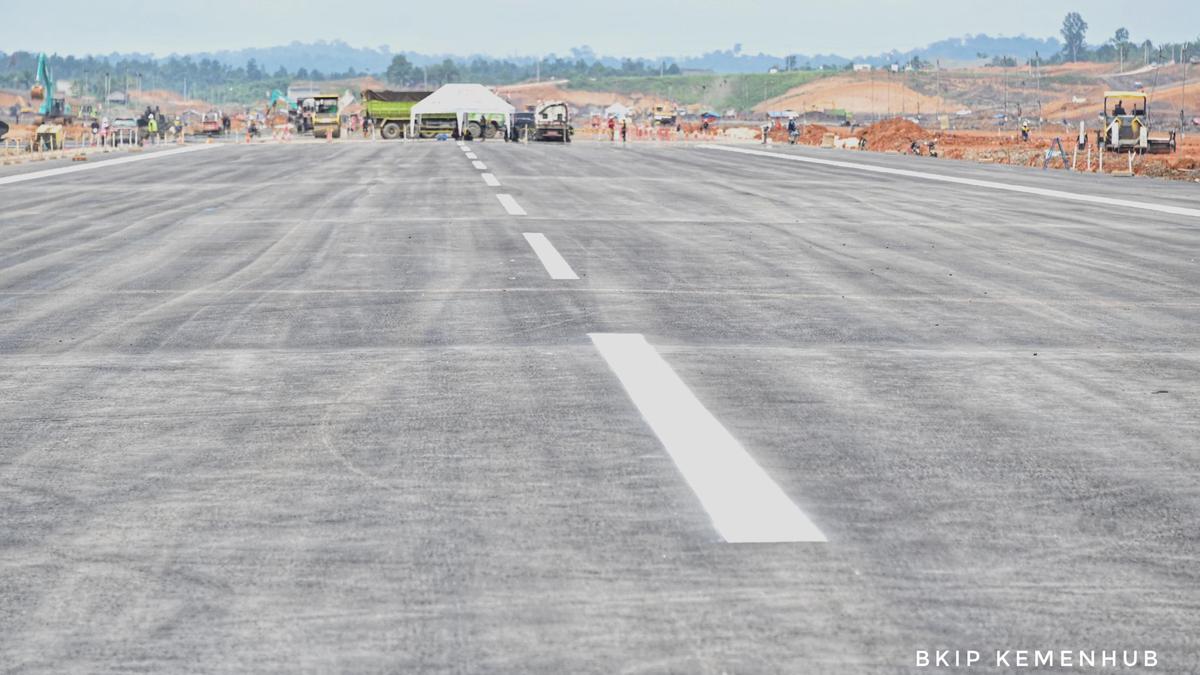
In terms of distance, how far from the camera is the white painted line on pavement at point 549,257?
1086 centimetres

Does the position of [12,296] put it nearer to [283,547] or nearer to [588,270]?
[588,270]

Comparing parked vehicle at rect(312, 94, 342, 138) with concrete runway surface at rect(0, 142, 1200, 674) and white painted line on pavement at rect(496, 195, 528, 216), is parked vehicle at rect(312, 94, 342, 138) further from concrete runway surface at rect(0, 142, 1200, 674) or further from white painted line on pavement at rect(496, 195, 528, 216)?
concrete runway surface at rect(0, 142, 1200, 674)

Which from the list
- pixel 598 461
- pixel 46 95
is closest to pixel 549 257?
pixel 598 461

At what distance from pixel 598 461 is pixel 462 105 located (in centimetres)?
6389

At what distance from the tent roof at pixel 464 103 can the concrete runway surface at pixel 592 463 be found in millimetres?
56036

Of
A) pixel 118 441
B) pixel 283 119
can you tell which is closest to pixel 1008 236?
pixel 118 441

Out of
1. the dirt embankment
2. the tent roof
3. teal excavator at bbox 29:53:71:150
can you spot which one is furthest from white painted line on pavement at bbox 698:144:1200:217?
teal excavator at bbox 29:53:71:150

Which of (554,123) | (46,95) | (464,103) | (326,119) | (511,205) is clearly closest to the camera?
(511,205)

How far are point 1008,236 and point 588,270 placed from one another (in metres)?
5.48

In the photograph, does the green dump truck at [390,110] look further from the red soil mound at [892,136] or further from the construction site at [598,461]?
the construction site at [598,461]

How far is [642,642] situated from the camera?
11.1 ft

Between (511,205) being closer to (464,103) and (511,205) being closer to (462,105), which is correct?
(462,105)

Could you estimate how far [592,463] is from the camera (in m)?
5.08

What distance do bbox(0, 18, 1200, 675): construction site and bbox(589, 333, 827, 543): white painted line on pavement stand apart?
0.07 feet
